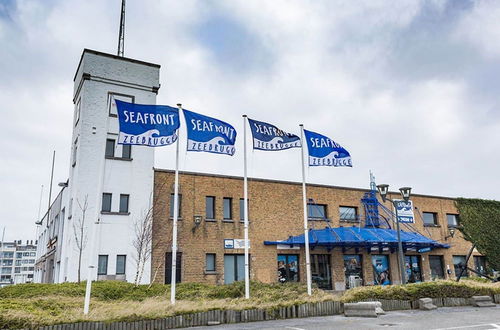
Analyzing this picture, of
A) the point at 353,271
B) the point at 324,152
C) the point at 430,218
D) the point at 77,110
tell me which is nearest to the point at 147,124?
the point at 324,152

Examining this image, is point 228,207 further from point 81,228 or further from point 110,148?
point 81,228

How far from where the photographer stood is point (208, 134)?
15898 mm

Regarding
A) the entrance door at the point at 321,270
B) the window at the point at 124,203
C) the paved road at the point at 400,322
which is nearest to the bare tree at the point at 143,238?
the window at the point at 124,203

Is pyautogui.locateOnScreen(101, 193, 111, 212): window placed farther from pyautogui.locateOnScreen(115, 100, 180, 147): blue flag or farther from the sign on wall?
the sign on wall

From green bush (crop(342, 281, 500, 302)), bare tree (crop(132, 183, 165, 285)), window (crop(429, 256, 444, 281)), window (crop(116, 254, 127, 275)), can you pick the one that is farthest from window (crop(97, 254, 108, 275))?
window (crop(429, 256, 444, 281))

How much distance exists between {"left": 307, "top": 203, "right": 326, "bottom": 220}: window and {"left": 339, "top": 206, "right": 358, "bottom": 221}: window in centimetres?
149

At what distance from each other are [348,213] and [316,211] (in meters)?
2.78

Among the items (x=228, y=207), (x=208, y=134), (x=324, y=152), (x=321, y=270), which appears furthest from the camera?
(x=321, y=270)

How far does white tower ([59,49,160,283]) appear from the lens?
22.4m

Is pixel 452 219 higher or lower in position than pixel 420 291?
higher

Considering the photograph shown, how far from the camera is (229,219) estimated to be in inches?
1037

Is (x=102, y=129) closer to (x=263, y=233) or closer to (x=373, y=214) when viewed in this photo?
(x=263, y=233)

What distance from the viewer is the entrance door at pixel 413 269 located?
31375 millimetres

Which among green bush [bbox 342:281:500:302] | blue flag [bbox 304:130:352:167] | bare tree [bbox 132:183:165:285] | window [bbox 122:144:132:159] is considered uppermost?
window [bbox 122:144:132:159]
